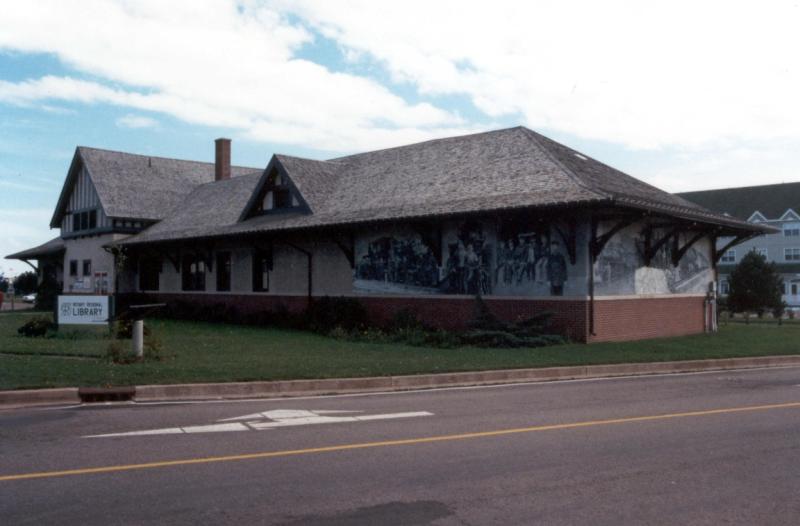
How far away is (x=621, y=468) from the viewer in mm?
7375

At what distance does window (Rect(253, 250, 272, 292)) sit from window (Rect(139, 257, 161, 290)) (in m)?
9.27

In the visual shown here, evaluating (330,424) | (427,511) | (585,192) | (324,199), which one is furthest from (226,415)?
(324,199)

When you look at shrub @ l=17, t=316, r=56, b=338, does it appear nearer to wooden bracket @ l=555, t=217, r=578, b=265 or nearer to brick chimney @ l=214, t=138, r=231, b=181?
wooden bracket @ l=555, t=217, r=578, b=265

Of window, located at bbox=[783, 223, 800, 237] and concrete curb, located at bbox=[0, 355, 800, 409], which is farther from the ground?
window, located at bbox=[783, 223, 800, 237]

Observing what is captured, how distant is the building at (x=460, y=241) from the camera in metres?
21.9

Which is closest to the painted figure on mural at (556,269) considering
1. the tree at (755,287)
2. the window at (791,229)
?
the tree at (755,287)

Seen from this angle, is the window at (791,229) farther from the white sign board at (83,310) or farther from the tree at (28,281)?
the white sign board at (83,310)

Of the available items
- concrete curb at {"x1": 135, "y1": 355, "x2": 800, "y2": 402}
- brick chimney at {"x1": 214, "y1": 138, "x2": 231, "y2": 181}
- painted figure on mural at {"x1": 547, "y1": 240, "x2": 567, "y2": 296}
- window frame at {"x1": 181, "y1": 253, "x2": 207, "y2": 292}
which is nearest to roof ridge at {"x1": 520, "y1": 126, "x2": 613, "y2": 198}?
painted figure on mural at {"x1": 547, "y1": 240, "x2": 567, "y2": 296}

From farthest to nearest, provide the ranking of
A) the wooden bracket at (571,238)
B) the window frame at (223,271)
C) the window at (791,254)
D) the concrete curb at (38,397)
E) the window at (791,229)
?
the window at (791,254) → the window at (791,229) → the window frame at (223,271) → the wooden bracket at (571,238) → the concrete curb at (38,397)

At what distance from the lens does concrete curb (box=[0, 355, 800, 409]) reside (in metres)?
11.6

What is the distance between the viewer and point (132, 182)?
4431 centimetres

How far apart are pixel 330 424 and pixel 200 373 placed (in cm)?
463

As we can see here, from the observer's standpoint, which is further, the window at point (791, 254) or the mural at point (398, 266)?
the window at point (791, 254)

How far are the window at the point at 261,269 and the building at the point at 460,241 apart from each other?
0.23 feet
